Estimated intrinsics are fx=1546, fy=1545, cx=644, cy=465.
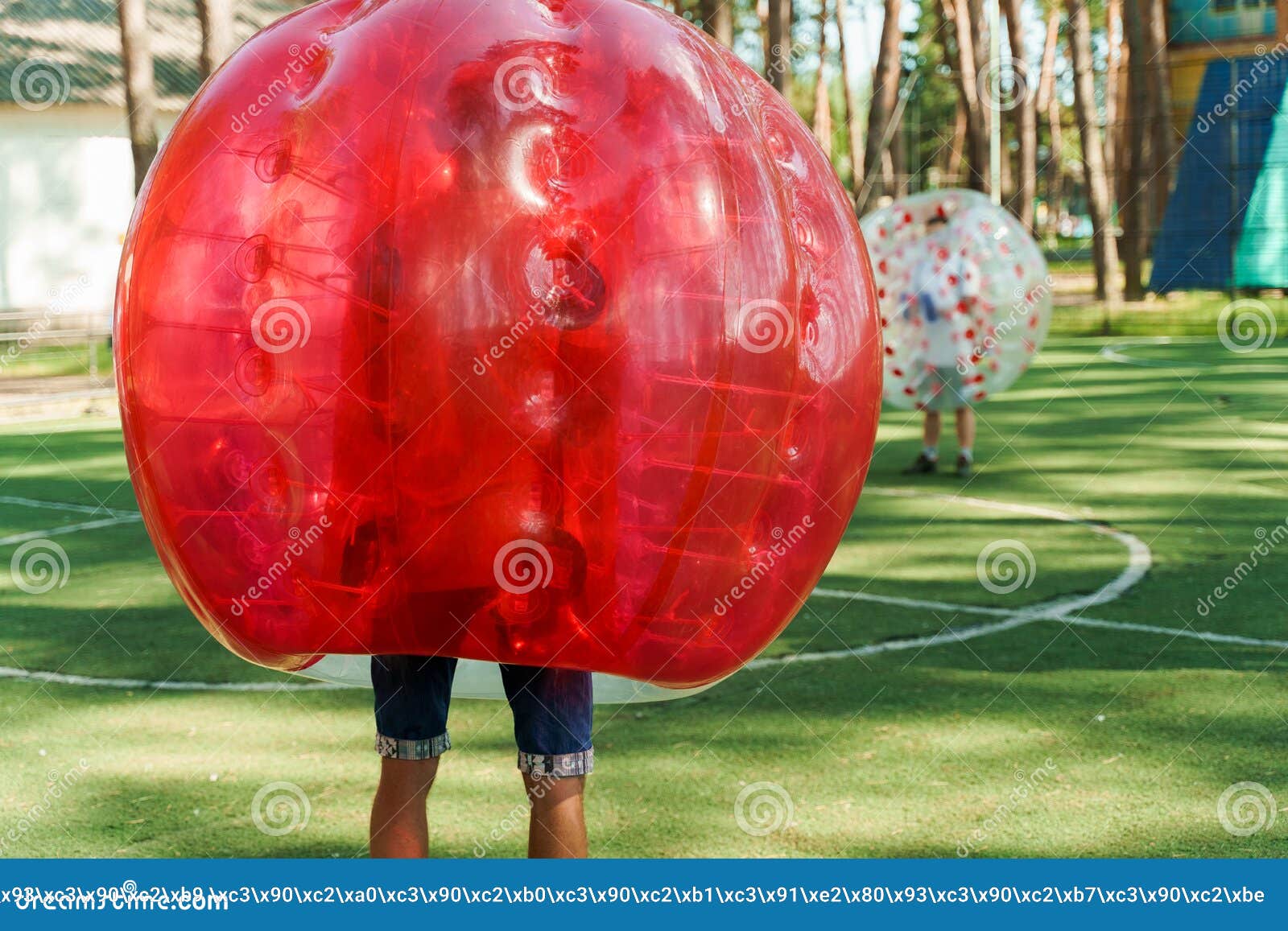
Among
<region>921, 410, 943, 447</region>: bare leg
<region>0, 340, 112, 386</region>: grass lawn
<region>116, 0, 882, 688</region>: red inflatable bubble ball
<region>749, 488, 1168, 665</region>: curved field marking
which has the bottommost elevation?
<region>0, 340, 112, 386</region>: grass lawn

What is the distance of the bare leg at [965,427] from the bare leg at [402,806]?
903 cm

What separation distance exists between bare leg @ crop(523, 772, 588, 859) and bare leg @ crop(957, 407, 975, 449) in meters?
8.96

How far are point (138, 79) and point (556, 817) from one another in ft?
64.1

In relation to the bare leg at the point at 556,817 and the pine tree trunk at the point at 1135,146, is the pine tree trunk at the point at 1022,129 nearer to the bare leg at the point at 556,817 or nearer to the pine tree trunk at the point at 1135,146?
the pine tree trunk at the point at 1135,146

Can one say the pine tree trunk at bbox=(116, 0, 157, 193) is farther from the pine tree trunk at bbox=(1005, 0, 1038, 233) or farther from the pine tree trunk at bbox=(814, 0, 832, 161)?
the pine tree trunk at bbox=(814, 0, 832, 161)

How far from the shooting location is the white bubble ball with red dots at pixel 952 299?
449 inches

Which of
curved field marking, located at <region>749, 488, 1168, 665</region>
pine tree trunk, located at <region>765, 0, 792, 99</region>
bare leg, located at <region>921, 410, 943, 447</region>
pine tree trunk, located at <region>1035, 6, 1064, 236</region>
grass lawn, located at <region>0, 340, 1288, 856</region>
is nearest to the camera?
grass lawn, located at <region>0, 340, 1288, 856</region>

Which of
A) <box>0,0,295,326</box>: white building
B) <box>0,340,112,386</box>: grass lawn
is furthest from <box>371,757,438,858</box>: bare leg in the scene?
<box>0,0,295,326</box>: white building

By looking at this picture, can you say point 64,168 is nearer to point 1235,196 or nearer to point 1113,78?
point 1235,196

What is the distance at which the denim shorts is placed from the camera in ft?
11.0


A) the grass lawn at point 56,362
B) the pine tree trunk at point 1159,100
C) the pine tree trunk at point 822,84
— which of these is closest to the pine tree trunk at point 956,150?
the pine tree trunk at point 822,84

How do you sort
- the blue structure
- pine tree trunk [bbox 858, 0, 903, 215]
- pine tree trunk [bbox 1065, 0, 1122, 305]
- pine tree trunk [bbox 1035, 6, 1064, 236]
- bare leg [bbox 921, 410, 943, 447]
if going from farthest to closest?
pine tree trunk [bbox 1035, 6, 1064, 236] < pine tree trunk [bbox 858, 0, 903, 215] < pine tree trunk [bbox 1065, 0, 1122, 305] < the blue structure < bare leg [bbox 921, 410, 943, 447]

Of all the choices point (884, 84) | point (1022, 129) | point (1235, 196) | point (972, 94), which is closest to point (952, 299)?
point (884, 84)

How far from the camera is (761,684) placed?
6.30 metres
